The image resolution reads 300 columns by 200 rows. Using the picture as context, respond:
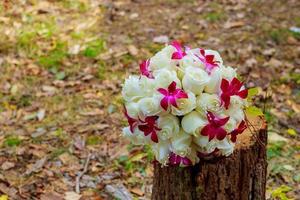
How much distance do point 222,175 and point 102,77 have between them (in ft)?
8.73

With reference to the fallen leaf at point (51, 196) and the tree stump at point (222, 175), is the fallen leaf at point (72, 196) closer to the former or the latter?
the fallen leaf at point (51, 196)

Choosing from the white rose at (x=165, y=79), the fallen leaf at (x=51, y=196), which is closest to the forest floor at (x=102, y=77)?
the fallen leaf at (x=51, y=196)

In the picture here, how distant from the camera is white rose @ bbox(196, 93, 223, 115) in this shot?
236 cm

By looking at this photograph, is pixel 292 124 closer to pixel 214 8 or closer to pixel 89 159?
pixel 89 159

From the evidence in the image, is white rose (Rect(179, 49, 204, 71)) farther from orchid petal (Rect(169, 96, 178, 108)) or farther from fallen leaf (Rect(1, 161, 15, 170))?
fallen leaf (Rect(1, 161, 15, 170))

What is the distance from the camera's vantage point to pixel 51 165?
154 inches

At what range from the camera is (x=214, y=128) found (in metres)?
2.36

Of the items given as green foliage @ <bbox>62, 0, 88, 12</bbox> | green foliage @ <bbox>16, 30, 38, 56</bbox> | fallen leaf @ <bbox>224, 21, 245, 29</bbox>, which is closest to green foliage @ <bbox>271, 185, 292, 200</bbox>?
fallen leaf @ <bbox>224, 21, 245, 29</bbox>

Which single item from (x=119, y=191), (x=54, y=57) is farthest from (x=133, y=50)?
(x=119, y=191)

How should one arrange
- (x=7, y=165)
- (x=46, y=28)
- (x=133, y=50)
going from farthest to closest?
(x=46, y=28) → (x=133, y=50) → (x=7, y=165)

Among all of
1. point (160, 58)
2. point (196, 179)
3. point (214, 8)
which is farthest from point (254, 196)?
point (214, 8)

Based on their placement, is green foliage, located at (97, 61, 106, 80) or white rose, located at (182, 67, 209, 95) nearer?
white rose, located at (182, 67, 209, 95)

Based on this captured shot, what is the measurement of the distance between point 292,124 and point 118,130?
50.0 inches

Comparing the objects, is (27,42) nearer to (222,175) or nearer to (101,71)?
(101,71)
